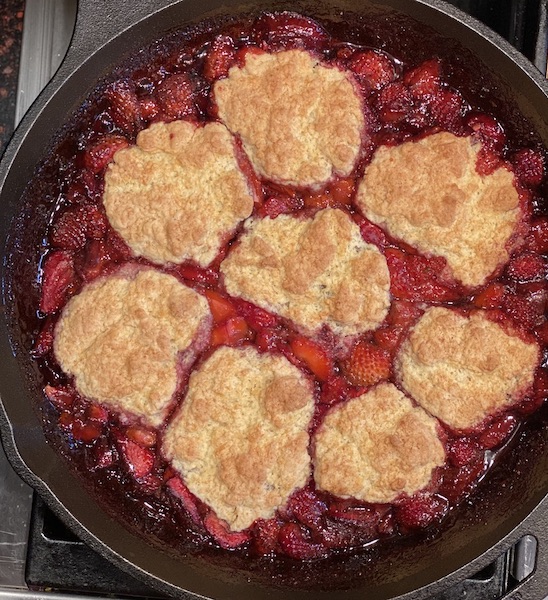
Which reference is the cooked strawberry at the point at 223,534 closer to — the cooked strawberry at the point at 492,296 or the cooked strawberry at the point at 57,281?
the cooked strawberry at the point at 57,281

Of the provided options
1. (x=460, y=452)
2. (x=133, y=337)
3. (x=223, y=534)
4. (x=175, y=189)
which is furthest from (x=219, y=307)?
(x=460, y=452)

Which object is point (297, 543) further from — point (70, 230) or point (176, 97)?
point (176, 97)

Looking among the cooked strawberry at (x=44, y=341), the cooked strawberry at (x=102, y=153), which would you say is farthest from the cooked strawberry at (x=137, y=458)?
the cooked strawberry at (x=102, y=153)

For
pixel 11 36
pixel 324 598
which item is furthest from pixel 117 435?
pixel 11 36

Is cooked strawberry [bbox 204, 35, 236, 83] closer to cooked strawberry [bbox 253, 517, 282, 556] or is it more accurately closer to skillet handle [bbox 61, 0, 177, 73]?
skillet handle [bbox 61, 0, 177, 73]

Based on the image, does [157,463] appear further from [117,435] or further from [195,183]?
[195,183]

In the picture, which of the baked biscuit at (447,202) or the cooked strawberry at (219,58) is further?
the cooked strawberry at (219,58)
